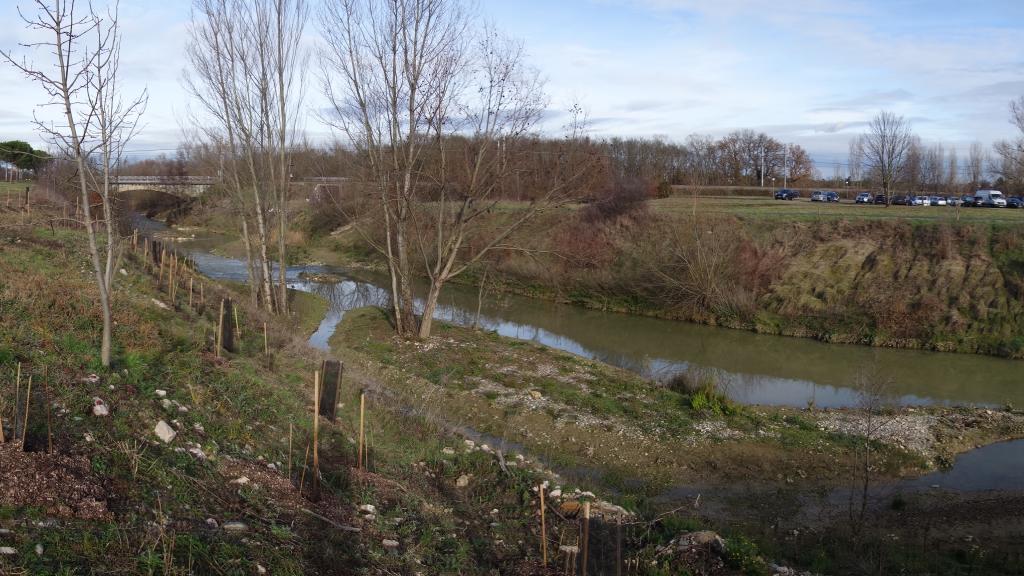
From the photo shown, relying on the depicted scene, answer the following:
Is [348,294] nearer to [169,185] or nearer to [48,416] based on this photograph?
[48,416]

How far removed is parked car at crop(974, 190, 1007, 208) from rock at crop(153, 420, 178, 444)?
52308 mm

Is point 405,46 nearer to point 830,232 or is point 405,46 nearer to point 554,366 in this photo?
point 554,366

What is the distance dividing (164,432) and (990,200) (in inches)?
2102

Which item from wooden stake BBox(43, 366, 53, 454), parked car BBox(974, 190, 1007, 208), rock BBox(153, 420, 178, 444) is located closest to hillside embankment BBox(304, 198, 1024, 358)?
parked car BBox(974, 190, 1007, 208)

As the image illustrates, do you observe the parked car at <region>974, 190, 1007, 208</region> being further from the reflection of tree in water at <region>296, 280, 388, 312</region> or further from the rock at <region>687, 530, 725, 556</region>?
the rock at <region>687, 530, 725, 556</region>

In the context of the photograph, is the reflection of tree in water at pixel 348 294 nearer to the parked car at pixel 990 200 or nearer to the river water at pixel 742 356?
the river water at pixel 742 356

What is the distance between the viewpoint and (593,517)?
29.3 ft

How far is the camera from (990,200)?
155ft

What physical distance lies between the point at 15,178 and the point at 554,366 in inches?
1664

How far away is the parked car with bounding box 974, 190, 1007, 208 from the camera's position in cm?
4662

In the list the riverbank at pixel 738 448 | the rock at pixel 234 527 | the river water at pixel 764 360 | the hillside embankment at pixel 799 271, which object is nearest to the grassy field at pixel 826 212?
the hillside embankment at pixel 799 271

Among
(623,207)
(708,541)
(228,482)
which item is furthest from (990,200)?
(228,482)

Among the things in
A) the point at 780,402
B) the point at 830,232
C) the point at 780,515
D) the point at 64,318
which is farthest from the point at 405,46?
the point at 830,232

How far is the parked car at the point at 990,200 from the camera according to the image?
46.6m
